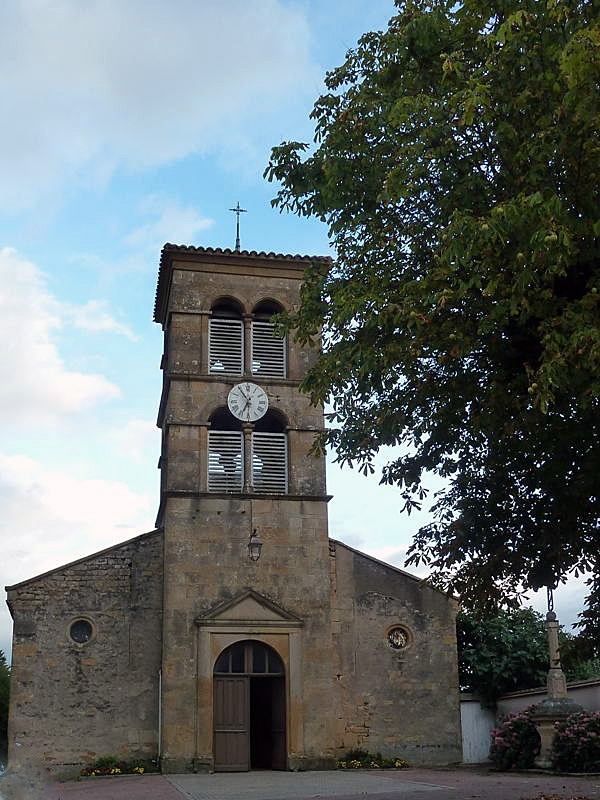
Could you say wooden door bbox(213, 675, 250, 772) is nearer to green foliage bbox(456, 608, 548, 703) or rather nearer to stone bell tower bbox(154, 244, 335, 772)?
stone bell tower bbox(154, 244, 335, 772)

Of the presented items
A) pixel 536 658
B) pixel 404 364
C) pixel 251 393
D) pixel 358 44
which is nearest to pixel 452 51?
pixel 358 44

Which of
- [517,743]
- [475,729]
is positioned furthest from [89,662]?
[475,729]

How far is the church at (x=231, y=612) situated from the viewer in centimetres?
2006

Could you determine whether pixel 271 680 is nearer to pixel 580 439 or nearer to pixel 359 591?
pixel 359 591

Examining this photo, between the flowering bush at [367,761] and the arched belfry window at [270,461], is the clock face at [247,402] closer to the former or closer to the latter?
the arched belfry window at [270,461]

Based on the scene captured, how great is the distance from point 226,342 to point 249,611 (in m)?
6.23

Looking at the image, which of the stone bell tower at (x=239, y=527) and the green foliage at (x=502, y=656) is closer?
the stone bell tower at (x=239, y=527)

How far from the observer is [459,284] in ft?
30.0

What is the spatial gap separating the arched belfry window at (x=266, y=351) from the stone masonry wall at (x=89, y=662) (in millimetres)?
4908

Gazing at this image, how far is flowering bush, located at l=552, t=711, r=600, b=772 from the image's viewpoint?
17.2m

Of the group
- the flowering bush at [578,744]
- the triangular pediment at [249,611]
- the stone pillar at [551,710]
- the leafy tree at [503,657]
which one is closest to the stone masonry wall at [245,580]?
the triangular pediment at [249,611]

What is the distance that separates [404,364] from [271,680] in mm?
13661

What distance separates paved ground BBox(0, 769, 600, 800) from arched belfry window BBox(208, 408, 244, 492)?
6.06 metres

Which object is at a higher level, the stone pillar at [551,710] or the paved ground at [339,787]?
the stone pillar at [551,710]
